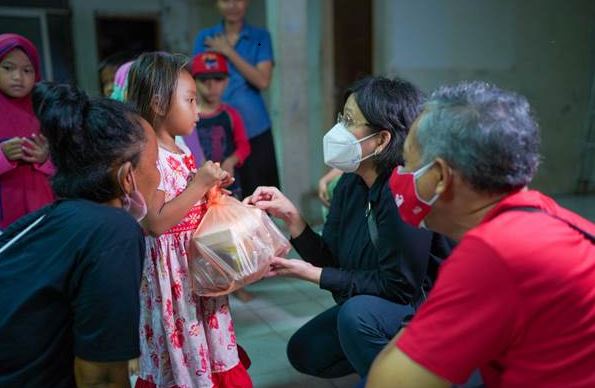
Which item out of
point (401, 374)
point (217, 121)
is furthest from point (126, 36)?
point (401, 374)

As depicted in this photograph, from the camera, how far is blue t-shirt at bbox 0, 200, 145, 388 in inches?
46.2

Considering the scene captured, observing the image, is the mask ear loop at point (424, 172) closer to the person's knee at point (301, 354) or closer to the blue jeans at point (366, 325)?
the blue jeans at point (366, 325)

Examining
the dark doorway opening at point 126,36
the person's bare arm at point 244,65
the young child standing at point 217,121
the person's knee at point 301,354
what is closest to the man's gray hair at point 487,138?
the person's knee at point 301,354

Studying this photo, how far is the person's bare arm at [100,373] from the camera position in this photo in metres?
1.21

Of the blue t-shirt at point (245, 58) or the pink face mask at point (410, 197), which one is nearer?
the pink face mask at point (410, 197)

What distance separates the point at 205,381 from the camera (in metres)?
1.86

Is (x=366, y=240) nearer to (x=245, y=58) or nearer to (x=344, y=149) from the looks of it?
(x=344, y=149)

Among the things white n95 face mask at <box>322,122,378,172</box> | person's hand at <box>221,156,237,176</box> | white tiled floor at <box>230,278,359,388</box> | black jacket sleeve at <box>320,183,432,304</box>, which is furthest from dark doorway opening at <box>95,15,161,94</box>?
black jacket sleeve at <box>320,183,432,304</box>

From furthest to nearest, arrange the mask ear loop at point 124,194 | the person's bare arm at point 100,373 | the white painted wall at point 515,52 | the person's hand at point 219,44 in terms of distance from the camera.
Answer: the white painted wall at point 515,52, the person's hand at point 219,44, the mask ear loop at point 124,194, the person's bare arm at point 100,373

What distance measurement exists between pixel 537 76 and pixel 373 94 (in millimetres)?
4973

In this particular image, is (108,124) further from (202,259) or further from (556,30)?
(556,30)

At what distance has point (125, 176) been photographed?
51.9 inches

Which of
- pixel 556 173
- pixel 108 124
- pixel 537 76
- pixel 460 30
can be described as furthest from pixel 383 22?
pixel 108 124

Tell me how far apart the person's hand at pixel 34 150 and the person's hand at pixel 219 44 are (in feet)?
4.57
